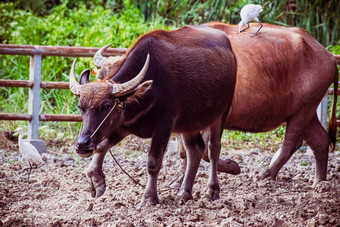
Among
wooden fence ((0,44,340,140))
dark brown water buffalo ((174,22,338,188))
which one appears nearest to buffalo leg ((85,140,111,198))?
dark brown water buffalo ((174,22,338,188))

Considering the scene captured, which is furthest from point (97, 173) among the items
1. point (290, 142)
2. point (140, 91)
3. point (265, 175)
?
point (290, 142)

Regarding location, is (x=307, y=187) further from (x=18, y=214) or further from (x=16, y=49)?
(x=16, y=49)

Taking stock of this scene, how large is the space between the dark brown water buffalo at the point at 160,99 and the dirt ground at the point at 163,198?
Result: 0.95 feet

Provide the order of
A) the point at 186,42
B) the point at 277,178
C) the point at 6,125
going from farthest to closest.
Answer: the point at 6,125, the point at 277,178, the point at 186,42

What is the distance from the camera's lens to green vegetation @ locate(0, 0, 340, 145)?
958cm

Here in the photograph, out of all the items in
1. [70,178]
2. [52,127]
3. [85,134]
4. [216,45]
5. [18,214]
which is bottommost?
[52,127]

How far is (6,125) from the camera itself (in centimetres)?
907

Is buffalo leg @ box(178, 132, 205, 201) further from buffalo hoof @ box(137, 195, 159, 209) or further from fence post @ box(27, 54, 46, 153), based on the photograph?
fence post @ box(27, 54, 46, 153)

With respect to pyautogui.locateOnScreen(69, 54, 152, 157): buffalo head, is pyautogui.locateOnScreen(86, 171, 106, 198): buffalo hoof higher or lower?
lower

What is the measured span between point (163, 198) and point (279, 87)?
6.10 feet

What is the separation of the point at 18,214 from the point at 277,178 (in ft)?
9.58

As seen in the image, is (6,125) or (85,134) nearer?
(85,134)

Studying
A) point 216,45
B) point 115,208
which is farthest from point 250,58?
point 115,208

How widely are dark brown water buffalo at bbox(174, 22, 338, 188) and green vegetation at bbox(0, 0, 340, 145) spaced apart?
278 centimetres
